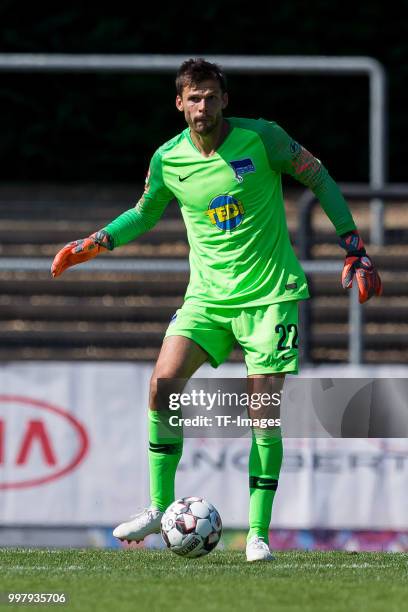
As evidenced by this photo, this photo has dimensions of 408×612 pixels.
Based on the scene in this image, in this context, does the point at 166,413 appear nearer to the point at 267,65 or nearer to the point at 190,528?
the point at 190,528

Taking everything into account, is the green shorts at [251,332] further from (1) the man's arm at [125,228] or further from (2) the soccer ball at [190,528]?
(2) the soccer ball at [190,528]

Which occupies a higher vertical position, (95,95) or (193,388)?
(95,95)

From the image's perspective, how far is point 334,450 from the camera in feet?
28.8

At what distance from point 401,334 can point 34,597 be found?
5666mm

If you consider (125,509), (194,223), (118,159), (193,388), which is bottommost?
(125,509)

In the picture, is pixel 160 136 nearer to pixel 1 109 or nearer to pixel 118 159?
pixel 118 159

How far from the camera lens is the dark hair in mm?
6691

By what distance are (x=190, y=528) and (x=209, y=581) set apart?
0.55 m

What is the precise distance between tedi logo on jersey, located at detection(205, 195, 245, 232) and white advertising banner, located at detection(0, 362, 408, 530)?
6.76 ft

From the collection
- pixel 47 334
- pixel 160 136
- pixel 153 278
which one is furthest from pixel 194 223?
pixel 160 136

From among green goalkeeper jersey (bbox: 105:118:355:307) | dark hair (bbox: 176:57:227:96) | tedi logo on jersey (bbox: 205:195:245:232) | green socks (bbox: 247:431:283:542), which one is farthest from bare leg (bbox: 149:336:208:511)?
dark hair (bbox: 176:57:227:96)

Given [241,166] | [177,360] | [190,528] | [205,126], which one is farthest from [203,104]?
[190,528]

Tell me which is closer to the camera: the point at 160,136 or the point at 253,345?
the point at 253,345

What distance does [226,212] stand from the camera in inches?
268
